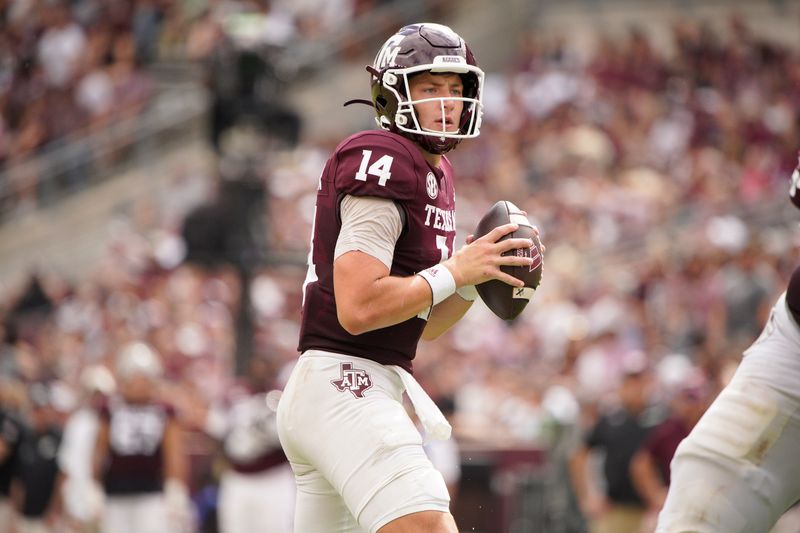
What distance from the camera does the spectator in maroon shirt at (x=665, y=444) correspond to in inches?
354

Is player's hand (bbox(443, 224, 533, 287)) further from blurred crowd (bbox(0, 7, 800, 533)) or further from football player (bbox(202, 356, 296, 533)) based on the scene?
football player (bbox(202, 356, 296, 533))

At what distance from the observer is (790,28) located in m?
18.0

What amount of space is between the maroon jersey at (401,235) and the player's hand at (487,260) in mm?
145

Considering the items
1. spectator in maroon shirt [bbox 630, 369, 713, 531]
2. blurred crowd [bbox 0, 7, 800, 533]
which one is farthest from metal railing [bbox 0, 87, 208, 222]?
spectator in maroon shirt [bbox 630, 369, 713, 531]

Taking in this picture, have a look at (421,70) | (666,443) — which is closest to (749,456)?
(421,70)

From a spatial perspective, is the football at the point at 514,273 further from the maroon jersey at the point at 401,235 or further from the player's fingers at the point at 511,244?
the maroon jersey at the point at 401,235

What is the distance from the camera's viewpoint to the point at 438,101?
4.52 metres

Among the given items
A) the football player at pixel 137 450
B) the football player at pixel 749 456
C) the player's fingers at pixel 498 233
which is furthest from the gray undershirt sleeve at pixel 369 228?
the football player at pixel 137 450

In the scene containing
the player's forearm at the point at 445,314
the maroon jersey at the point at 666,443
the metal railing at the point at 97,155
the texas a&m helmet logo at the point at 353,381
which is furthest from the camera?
the metal railing at the point at 97,155

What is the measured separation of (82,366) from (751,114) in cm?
763

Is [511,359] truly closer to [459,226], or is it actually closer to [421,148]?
[459,226]

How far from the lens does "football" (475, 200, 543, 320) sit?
14.8ft

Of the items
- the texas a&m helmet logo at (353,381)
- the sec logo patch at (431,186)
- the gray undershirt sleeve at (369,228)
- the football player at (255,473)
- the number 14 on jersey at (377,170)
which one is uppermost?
the number 14 on jersey at (377,170)

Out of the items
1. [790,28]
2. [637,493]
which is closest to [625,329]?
[637,493]
